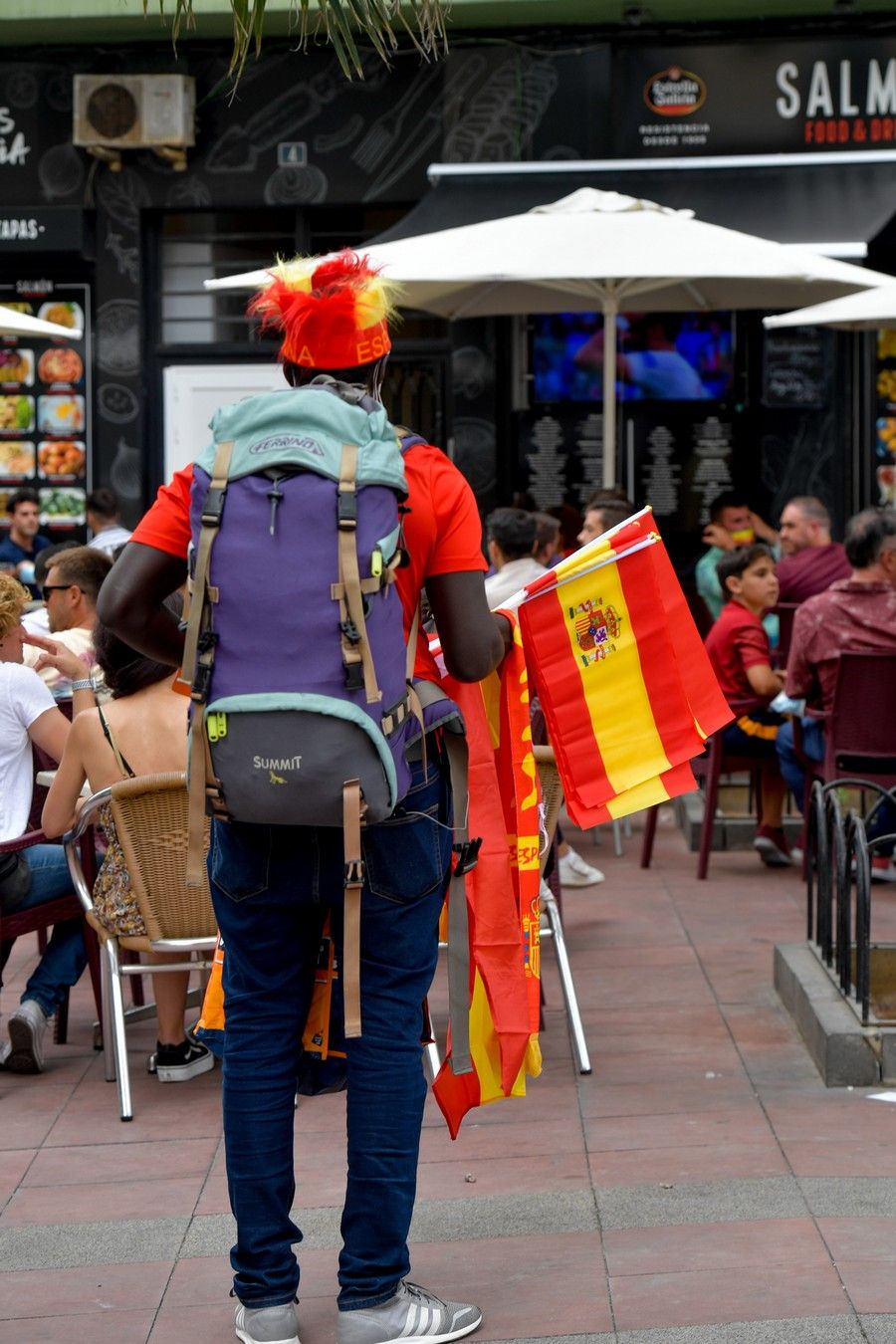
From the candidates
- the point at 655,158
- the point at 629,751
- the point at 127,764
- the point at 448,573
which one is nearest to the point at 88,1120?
the point at 127,764

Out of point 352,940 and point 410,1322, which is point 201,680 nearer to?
point 352,940

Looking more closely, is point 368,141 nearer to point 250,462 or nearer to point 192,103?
point 192,103

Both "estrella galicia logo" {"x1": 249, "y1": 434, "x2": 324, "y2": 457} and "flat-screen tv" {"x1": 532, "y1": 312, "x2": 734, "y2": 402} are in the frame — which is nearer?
"estrella galicia logo" {"x1": 249, "y1": 434, "x2": 324, "y2": 457}

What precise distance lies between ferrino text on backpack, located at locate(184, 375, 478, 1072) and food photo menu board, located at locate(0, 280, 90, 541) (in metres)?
10.2

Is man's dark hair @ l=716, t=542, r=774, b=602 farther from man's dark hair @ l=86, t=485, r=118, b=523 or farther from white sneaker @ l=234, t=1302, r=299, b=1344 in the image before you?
white sneaker @ l=234, t=1302, r=299, b=1344

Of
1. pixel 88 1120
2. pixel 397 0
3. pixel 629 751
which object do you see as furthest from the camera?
pixel 88 1120

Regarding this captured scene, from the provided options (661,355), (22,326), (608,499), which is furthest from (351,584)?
(661,355)

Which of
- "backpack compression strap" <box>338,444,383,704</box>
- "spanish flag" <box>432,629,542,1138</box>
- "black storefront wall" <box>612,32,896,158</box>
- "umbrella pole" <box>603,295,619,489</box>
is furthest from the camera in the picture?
"black storefront wall" <box>612,32,896,158</box>

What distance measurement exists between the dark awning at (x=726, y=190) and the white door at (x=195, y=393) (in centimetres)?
200

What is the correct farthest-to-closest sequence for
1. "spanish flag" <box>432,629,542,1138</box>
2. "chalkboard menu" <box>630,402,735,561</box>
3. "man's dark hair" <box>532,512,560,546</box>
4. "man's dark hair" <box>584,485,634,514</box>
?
"chalkboard menu" <box>630,402,735,561</box>
"man's dark hair" <box>584,485,634,514</box>
"man's dark hair" <box>532,512,560,546</box>
"spanish flag" <box>432,629,542,1138</box>

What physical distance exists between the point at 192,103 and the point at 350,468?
10109mm

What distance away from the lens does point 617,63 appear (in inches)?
483

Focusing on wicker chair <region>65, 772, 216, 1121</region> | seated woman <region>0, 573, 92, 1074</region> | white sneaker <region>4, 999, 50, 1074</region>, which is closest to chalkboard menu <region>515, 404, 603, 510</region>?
seated woman <region>0, 573, 92, 1074</region>

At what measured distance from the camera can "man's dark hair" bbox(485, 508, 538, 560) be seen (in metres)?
7.49
